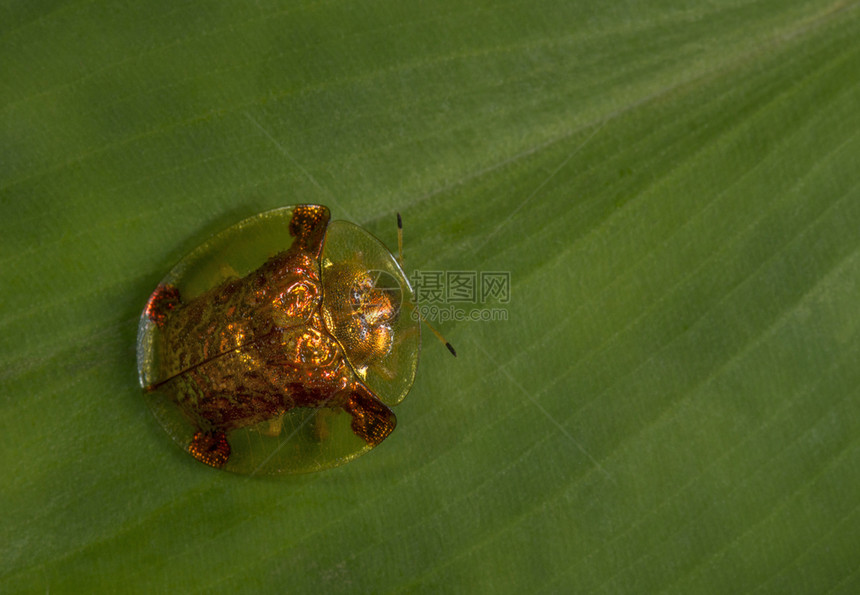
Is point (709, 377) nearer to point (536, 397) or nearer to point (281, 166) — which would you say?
point (536, 397)

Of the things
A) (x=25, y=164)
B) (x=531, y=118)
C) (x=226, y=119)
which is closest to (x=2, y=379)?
(x=25, y=164)

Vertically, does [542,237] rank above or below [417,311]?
above

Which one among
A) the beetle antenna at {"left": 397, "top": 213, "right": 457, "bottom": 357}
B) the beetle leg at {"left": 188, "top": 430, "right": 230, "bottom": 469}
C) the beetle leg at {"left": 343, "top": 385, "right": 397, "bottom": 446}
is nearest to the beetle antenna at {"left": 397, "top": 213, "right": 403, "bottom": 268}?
the beetle antenna at {"left": 397, "top": 213, "right": 457, "bottom": 357}

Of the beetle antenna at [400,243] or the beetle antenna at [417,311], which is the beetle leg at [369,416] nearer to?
the beetle antenna at [417,311]
